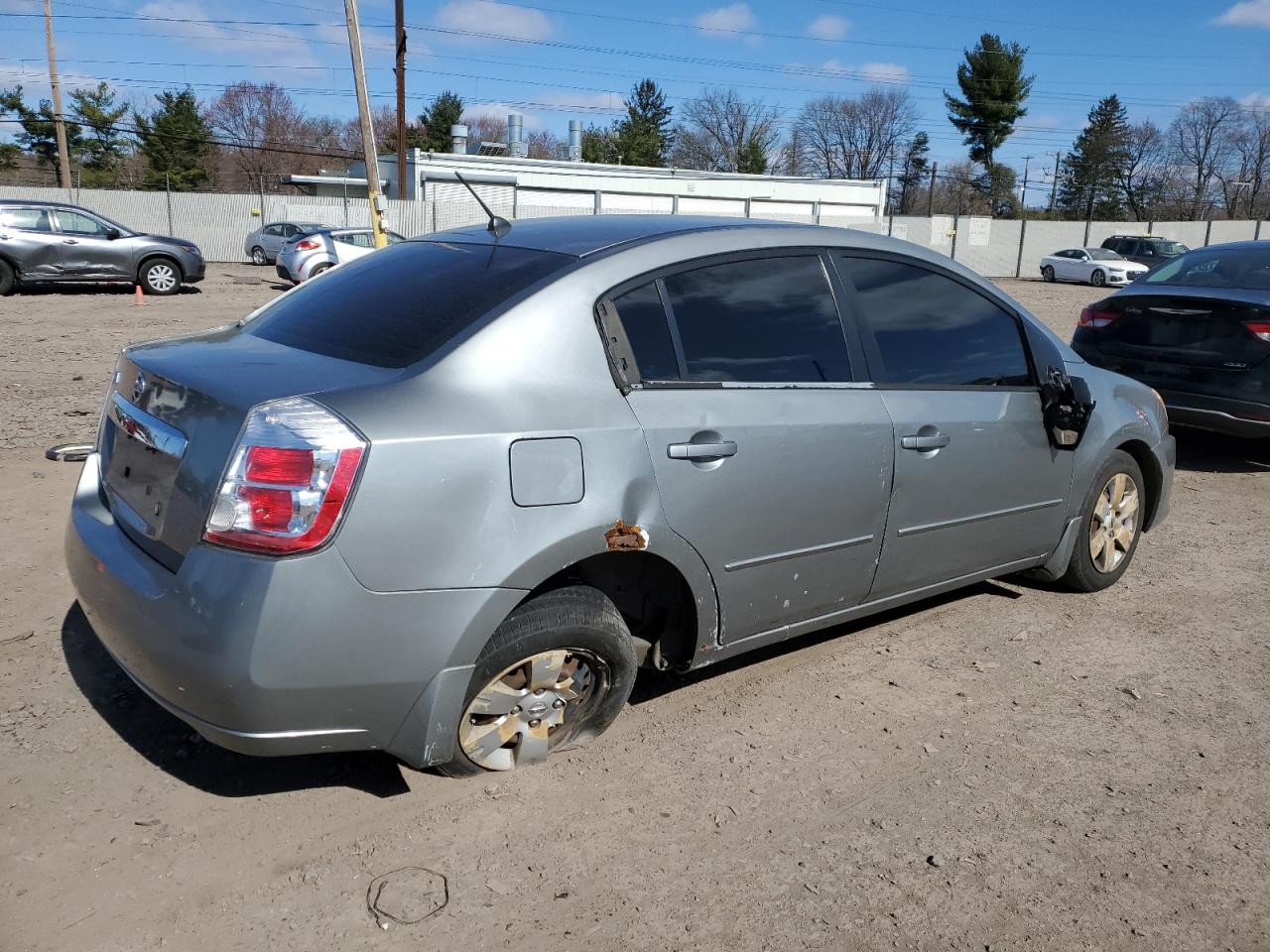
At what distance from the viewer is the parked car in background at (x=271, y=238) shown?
3100 cm

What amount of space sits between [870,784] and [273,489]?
2001 millimetres

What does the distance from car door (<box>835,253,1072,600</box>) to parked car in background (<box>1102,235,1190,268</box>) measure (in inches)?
1482

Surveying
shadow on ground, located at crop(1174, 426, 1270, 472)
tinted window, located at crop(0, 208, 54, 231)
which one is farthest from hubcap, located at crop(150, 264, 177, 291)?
shadow on ground, located at crop(1174, 426, 1270, 472)

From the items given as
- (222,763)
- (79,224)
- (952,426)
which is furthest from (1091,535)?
(79,224)

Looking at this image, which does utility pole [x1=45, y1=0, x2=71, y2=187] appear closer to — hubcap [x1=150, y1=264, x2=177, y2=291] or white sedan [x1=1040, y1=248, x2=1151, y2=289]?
hubcap [x1=150, y1=264, x2=177, y2=291]

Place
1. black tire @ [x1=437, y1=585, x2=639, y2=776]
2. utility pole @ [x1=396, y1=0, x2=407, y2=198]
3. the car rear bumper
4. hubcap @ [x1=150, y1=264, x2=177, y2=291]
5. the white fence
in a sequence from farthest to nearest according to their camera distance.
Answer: the white fence, utility pole @ [x1=396, y1=0, x2=407, y2=198], hubcap @ [x1=150, y1=264, x2=177, y2=291], black tire @ [x1=437, y1=585, x2=639, y2=776], the car rear bumper

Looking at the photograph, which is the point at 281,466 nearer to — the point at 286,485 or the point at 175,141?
the point at 286,485

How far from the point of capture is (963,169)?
70.3 metres

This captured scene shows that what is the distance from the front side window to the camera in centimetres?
1869

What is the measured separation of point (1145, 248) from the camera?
38.4 metres

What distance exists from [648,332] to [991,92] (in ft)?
239

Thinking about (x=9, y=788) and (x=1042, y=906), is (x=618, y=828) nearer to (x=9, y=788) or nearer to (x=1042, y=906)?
(x=1042, y=906)

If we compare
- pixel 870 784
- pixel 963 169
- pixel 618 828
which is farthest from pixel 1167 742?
pixel 963 169

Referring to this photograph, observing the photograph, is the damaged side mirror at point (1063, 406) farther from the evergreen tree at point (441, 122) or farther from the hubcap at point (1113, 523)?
the evergreen tree at point (441, 122)
